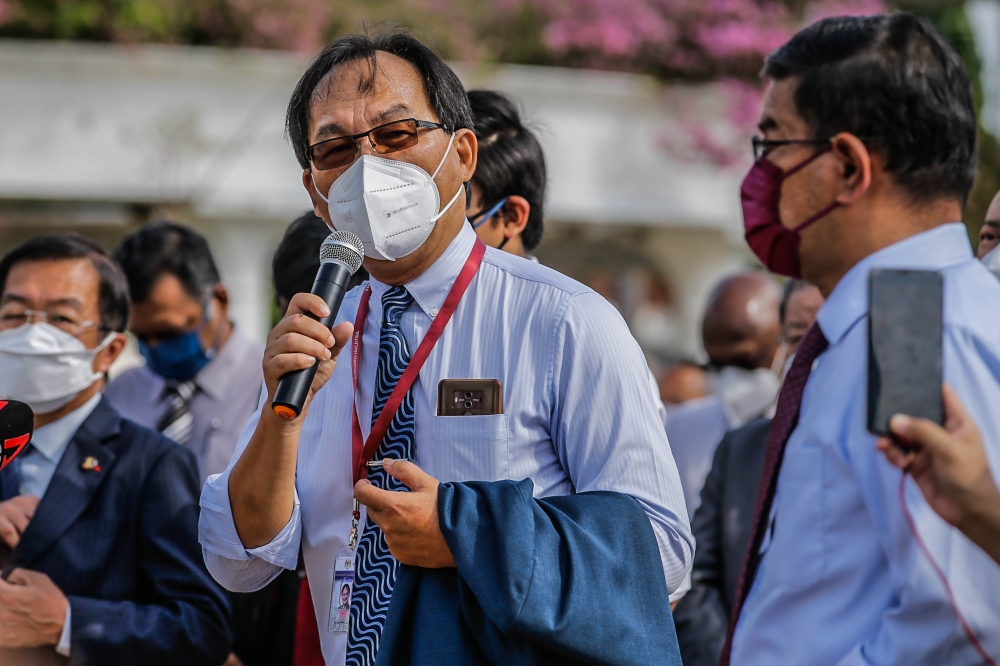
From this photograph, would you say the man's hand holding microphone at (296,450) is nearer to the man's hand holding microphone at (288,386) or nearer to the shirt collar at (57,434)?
the man's hand holding microphone at (288,386)

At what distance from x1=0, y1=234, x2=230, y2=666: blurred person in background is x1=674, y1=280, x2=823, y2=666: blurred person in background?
149 centimetres

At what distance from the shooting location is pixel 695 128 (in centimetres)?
1116

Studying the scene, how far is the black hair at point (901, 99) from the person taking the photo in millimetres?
1817

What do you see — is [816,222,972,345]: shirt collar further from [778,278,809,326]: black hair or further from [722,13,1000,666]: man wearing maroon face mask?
[778,278,809,326]: black hair

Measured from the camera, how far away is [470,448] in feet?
7.15

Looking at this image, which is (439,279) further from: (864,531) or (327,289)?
(864,531)

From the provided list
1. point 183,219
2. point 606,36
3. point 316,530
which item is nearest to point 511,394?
point 316,530

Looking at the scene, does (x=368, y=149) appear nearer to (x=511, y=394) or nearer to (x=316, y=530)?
(x=511, y=394)

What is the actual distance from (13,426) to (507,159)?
5.35ft

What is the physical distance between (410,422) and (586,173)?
9099 millimetres

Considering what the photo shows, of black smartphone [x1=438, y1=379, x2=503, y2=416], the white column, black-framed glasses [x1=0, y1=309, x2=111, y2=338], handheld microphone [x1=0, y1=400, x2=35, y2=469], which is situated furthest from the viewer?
the white column

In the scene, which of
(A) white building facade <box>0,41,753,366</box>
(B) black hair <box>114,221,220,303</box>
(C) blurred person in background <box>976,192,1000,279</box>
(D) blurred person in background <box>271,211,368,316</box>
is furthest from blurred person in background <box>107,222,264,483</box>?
(A) white building facade <box>0,41,753,366</box>

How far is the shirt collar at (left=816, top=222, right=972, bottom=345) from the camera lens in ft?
5.81

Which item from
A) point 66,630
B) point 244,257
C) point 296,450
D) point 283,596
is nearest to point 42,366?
point 66,630
